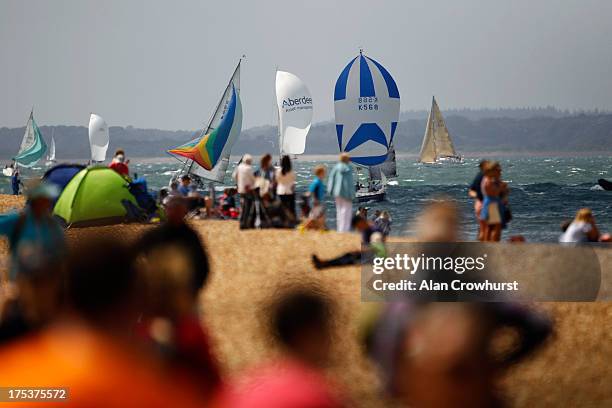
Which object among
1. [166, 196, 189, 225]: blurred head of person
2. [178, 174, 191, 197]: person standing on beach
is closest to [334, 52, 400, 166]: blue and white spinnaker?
[178, 174, 191, 197]: person standing on beach

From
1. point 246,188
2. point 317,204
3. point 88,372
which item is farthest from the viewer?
point 246,188

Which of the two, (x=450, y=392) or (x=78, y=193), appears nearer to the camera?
(x=450, y=392)

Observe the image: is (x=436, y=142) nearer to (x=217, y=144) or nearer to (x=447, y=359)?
(x=217, y=144)

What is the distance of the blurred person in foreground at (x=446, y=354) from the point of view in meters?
2.45

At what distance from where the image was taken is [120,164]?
16094 mm

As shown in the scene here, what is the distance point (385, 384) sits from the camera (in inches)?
115

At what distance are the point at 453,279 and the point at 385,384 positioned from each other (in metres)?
0.72

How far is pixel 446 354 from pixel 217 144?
33962 millimetres

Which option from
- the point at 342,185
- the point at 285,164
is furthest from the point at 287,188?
the point at 342,185

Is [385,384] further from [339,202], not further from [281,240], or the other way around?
[339,202]

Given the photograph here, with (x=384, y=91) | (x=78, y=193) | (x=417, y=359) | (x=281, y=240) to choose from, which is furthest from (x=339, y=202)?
(x=384, y=91)

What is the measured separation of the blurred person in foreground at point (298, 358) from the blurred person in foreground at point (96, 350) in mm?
488

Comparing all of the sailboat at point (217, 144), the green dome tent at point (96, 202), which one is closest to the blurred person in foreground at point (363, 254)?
the green dome tent at point (96, 202)

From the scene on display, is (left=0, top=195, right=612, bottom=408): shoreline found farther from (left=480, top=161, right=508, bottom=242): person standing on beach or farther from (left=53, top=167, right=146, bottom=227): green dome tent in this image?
(left=53, top=167, right=146, bottom=227): green dome tent
